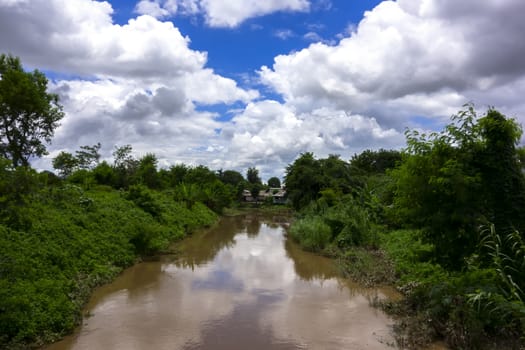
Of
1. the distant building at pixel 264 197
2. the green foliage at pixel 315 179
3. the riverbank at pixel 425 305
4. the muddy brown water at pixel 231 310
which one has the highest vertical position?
the green foliage at pixel 315 179

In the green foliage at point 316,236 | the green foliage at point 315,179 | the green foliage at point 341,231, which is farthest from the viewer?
the green foliage at point 315,179

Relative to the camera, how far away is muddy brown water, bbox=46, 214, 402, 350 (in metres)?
7.35

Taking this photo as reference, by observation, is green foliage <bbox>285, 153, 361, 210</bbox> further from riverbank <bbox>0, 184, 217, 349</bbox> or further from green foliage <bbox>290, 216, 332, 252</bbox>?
riverbank <bbox>0, 184, 217, 349</bbox>

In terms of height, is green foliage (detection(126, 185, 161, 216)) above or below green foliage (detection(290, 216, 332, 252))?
above

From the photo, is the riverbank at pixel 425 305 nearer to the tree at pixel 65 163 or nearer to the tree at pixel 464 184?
the tree at pixel 464 184

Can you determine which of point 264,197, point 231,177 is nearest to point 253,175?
point 231,177

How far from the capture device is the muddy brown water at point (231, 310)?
289 inches

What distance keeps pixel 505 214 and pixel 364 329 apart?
361 centimetres

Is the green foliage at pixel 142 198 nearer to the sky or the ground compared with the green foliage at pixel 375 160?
nearer to the ground

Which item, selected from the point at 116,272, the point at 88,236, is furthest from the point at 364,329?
the point at 88,236

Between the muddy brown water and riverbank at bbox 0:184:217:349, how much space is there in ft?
1.62

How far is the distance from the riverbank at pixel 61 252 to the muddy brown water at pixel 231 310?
0.49 m

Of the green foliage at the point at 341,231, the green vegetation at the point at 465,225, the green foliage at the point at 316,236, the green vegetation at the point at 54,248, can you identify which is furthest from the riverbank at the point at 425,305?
the green vegetation at the point at 54,248

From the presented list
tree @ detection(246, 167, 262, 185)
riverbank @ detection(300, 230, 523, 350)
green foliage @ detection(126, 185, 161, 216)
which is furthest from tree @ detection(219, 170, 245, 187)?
riverbank @ detection(300, 230, 523, 350)
